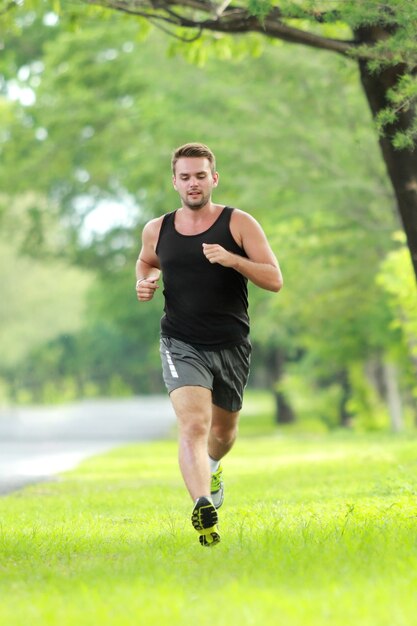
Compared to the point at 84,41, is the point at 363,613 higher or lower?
lower

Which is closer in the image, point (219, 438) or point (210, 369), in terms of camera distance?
A: point (210, 369)

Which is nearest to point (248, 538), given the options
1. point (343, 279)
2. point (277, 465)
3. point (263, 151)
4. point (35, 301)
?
point (277, 465)

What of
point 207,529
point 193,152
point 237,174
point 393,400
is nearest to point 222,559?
point 207,529

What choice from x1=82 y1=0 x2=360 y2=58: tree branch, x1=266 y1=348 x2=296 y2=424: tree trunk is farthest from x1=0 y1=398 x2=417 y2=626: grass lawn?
x1=266 y1=348 x2=296 y2=424: tree trunk

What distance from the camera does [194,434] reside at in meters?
7.27

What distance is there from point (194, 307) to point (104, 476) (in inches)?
341

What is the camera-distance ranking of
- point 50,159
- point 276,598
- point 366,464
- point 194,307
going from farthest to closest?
point 50,159, point 366,464, point 194,307, point 276,598

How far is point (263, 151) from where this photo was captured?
2312 cm

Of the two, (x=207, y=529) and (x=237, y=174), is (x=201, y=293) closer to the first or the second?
(x=207, y=529)

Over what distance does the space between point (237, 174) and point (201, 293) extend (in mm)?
16923

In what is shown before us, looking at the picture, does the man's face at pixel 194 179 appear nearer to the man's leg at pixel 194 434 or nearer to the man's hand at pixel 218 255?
the man's hand at pixel 218 255

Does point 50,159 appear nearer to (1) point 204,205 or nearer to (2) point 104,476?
(2) point 104,476

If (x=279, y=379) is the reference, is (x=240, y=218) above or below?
above

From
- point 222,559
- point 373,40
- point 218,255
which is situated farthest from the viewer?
point 373,40
